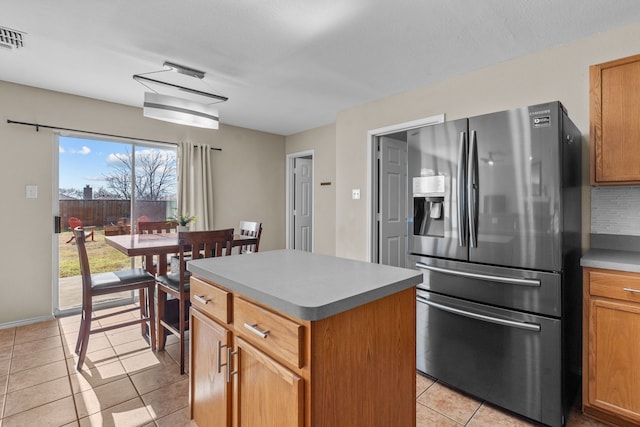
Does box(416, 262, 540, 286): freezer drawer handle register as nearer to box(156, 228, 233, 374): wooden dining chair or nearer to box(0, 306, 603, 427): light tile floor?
box(0, 306, 603, 427): light tile floor

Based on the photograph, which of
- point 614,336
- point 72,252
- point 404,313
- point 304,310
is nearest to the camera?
point 304,310

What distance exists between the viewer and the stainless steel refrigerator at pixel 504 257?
1706 mm

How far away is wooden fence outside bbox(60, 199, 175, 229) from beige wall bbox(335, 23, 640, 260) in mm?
2417

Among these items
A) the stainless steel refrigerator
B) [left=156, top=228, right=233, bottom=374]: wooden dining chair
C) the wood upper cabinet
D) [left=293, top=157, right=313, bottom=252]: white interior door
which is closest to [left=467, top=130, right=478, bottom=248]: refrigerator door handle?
the stainless steel refrigerator

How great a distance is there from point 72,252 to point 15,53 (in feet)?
6.83

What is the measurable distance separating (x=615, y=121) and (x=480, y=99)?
3.30ft

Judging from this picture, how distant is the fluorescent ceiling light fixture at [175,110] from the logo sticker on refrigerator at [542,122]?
2.29 meters

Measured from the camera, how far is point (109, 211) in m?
3.76

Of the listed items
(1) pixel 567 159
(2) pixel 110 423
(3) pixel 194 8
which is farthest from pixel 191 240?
(1) pixel 567 159

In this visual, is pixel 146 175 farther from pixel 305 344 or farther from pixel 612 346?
pixel 612 346

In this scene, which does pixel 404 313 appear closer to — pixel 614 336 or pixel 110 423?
pixel 614 336

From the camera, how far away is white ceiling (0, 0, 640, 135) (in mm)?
1916

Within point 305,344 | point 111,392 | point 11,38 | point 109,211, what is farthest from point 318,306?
point 109,211

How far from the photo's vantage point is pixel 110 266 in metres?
3.77
